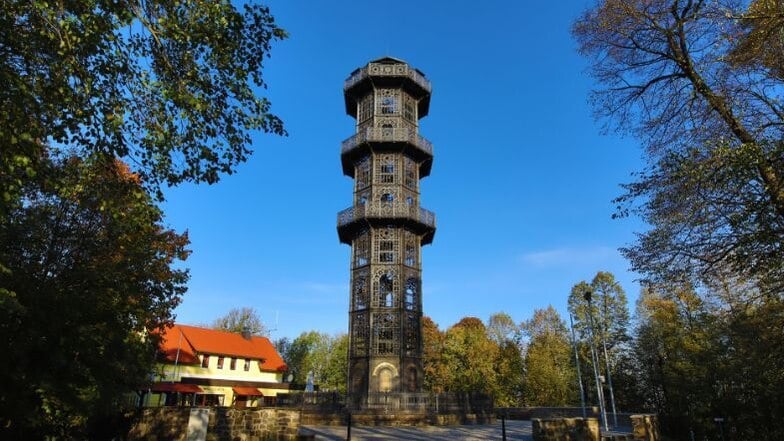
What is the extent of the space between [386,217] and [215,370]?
2154 cm

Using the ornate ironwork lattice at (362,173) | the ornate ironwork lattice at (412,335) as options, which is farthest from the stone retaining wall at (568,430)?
the ornate ironwork lattice at (362,173)

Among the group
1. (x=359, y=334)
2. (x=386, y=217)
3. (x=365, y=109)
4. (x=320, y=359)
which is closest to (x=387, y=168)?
(x=386, y=217)

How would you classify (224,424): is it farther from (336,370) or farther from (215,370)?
Result: (336,370)

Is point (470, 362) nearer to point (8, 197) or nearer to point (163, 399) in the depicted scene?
point (163, 399)

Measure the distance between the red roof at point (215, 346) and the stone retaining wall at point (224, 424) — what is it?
2258 cm

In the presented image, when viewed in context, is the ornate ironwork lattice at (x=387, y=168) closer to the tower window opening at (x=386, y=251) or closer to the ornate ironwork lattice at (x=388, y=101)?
the ornate ironwork lattice at (x=388, y=101)

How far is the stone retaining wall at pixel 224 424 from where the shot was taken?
12719 millimetres

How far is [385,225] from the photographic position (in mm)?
27406

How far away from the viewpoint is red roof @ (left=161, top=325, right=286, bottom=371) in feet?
118

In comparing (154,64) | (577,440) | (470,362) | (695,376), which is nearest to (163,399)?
(470,362)

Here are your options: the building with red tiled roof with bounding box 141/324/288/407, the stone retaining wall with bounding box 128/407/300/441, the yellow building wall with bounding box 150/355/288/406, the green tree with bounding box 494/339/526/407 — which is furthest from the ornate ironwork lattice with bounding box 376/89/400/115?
the green tree with bounding box 494/339/526/407

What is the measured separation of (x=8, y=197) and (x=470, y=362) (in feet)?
134

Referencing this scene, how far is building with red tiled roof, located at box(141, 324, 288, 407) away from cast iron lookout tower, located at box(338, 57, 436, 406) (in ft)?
48.3

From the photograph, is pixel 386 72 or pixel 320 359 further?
pixel 320 359
